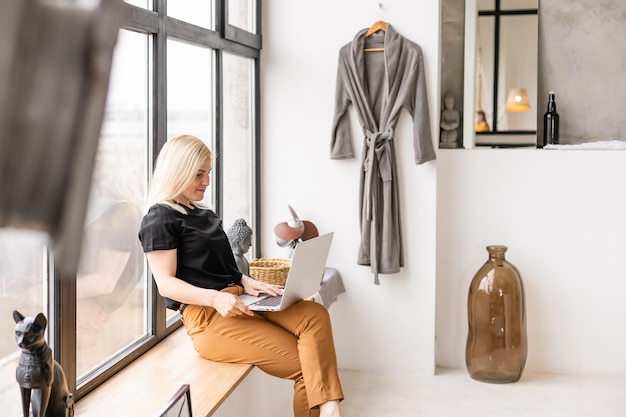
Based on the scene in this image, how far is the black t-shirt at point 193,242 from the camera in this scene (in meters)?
2.54

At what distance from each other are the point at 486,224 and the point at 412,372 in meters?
0.94

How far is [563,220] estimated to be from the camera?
4.25 m

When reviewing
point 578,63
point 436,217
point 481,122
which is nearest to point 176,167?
point 436,217

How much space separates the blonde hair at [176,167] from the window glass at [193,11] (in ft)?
2.72

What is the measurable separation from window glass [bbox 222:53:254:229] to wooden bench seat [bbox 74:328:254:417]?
1.16 metres

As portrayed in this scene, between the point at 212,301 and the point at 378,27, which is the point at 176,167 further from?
the point at 378,27

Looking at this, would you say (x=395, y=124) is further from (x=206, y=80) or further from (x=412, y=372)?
(x=412, y=372)

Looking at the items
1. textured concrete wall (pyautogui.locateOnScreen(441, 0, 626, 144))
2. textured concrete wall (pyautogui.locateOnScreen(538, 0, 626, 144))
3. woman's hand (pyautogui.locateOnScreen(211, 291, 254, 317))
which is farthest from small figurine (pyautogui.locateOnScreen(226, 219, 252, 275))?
textured concrete wall (pyautogui.locateOnScreen(538, 0, 626, 144))

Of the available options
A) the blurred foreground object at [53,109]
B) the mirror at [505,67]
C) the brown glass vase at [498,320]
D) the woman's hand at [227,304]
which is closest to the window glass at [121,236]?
the woman's hand at [227,304]

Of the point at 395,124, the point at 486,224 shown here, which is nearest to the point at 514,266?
the point at 486,224

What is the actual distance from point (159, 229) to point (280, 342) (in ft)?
1.95

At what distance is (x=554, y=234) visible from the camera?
4266 millimetres

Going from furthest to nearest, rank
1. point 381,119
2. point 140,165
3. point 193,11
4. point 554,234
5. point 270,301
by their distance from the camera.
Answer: point 554,234 < point 381,119 < point 193,11 < point 140,165 < point 270,301

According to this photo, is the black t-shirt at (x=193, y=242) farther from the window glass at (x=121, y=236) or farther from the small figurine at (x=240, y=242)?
the small figurine at (x=240, y=242)
